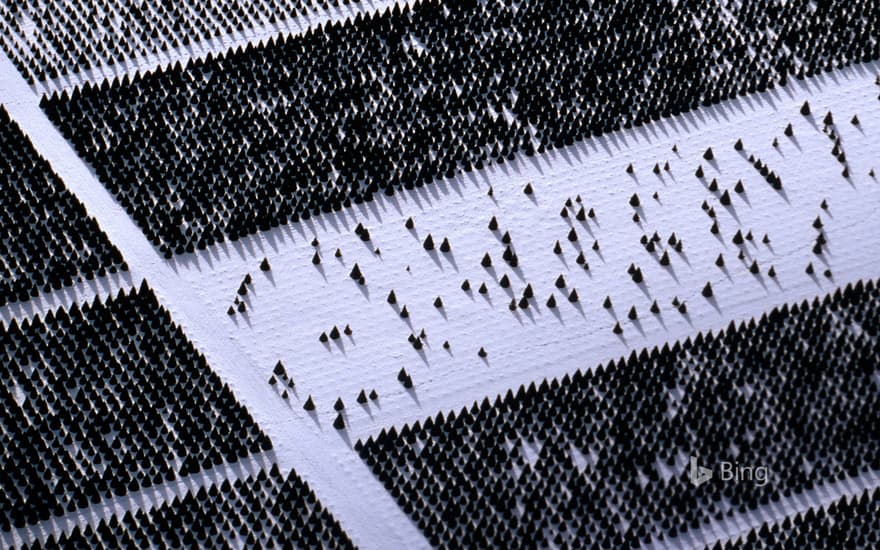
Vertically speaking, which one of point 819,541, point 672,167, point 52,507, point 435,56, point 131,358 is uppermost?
point 435,56

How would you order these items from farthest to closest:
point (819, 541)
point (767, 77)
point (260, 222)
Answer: point (767, 77) → point (260, 222) → point (819, 541)

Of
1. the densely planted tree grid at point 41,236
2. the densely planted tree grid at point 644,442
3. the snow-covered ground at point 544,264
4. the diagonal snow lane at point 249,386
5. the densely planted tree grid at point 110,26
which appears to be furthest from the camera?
the densely planted tree grid at point 110,26

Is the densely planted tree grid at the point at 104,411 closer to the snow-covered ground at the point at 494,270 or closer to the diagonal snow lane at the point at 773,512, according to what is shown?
the snow-covered ground at the point at 494,270

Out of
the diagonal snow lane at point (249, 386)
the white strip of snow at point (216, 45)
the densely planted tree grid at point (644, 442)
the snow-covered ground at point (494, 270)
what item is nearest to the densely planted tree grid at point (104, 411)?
the diagonal snow lane at point (249, 386)

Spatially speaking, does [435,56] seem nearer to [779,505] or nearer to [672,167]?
[672,167]

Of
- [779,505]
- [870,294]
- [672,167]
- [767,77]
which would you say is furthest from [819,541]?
[767,77]

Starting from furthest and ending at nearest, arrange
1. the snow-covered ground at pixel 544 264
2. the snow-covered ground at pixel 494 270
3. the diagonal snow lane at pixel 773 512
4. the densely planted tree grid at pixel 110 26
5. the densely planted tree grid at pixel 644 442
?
the densely planted tree grid at pixel 110 26
the snow-covered ground at pixel 544 264
the snow-covered ground at pixel 494 270
the densely planted tree grid at pixel 644 442
the diagonal snow lane at pixel 773 512

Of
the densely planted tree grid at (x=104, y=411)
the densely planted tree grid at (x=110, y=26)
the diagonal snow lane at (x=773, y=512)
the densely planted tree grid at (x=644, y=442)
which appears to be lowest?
the diagonal snow lane at (x=773, y=512)
